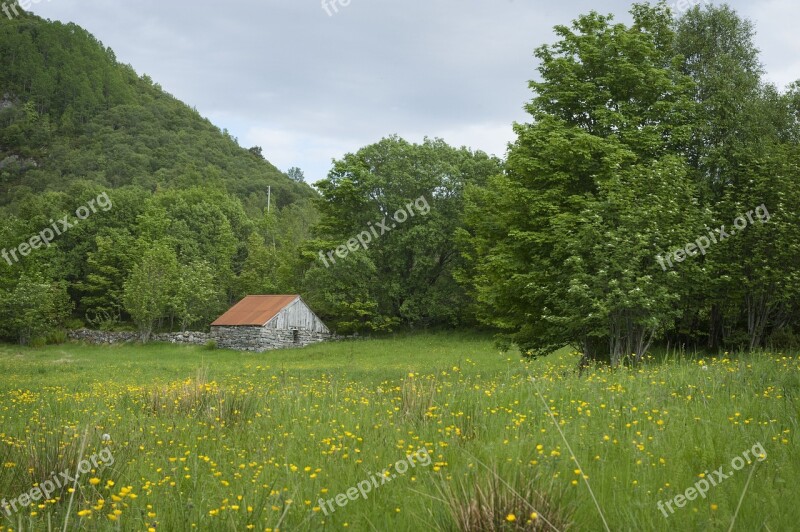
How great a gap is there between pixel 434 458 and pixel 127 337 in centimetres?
6053

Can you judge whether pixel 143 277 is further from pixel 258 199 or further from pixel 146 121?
pixel 146 121

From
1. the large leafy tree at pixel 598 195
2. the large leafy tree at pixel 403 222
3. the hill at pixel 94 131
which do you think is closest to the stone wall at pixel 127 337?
the large leafy tree at pixel 403 222

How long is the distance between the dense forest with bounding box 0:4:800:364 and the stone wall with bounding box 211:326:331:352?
387 cm

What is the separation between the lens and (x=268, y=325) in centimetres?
5206

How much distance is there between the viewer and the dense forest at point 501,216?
20.5m

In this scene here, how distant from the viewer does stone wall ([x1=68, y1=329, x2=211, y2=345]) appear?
59.0m

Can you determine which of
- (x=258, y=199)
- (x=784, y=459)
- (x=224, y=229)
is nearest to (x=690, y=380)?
(x=784, y=459)

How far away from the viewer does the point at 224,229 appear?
264 feet

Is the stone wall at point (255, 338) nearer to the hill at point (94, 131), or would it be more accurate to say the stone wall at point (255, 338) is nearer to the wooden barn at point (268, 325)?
the wooden barn at point (268, 325)

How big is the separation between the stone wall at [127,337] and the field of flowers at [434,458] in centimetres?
4897

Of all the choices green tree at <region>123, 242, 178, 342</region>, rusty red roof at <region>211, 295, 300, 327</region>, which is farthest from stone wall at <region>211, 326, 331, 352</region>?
green tree at <region>123, 242, 178, 342</region>

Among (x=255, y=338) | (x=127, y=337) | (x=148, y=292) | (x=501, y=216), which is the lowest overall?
(x=127, y=337)

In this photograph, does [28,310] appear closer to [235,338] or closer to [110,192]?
[235,338]

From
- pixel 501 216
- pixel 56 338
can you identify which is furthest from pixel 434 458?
pixel 56 338
